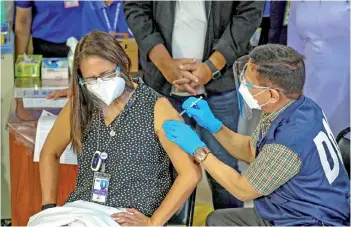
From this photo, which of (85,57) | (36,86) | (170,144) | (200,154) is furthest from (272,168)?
(36,86)

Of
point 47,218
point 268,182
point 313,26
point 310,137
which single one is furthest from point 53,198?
point 313,26

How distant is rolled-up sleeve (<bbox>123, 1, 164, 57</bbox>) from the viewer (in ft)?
9.54

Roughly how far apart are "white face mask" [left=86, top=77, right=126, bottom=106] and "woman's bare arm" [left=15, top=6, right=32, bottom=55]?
1.52m

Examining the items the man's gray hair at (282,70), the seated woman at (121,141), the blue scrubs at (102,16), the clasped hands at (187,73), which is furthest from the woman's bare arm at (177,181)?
the blue scrubs at (102,16)

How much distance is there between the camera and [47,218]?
2217mm

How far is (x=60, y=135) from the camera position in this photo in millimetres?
2471

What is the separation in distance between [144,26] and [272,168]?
3.58ft

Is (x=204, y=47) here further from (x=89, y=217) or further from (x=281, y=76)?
(x=89, y=217)

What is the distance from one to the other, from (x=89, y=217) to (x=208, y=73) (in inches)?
39.0

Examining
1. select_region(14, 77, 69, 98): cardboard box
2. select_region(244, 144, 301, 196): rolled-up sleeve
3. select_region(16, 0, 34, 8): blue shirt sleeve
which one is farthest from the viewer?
select_region(16, 0, 34, 8): blue shirt sleeve

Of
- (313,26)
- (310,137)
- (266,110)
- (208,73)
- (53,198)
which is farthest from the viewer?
(313,26)

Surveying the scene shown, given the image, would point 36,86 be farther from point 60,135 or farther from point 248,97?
point 248,97

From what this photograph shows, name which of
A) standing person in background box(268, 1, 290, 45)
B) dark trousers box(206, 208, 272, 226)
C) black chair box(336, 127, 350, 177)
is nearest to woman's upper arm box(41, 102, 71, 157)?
dark trousers box(206, 208, 272, 226)

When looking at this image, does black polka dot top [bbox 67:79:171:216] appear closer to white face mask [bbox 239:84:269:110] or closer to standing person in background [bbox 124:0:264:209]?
white face mask [bbox 239:84:269:110]
